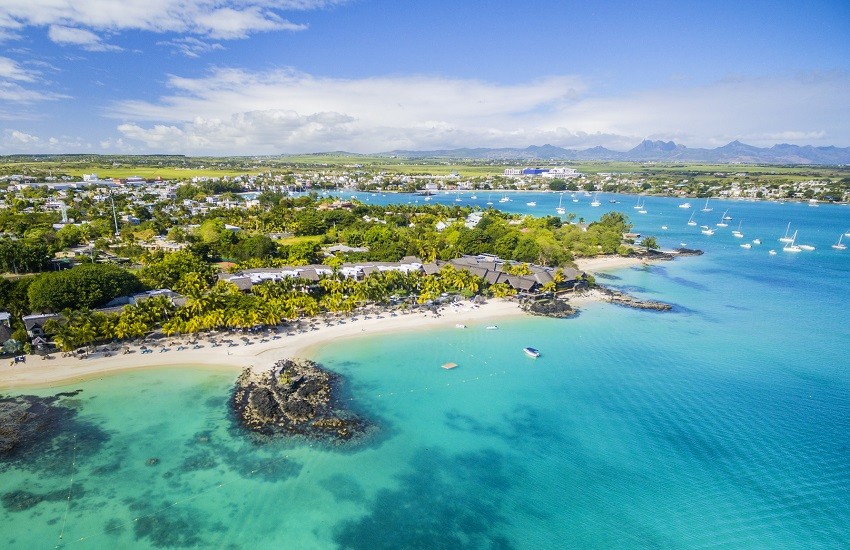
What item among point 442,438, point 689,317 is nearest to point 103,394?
point 442,438

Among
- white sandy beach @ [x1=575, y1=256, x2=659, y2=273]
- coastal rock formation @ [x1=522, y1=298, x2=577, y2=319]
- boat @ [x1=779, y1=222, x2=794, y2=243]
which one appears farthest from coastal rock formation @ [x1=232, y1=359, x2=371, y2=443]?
boat @ [x1=779, y1=222, x2=794, y2=243]

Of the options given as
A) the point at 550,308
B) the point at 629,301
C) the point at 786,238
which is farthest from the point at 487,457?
the point at 786,238

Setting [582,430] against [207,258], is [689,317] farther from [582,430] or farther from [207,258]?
[207,258]

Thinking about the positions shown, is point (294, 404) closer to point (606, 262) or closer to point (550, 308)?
point (550, 308)

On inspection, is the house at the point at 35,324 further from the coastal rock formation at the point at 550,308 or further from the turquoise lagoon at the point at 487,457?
the coastal rock formation at the point at 550,308

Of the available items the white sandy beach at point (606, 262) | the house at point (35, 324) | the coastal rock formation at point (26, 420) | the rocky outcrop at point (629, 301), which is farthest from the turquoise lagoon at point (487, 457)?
the white sandy beach at point (606, 262)

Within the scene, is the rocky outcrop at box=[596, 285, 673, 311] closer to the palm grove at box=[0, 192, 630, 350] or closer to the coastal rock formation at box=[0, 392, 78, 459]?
the palm grove at box=[0, 192, 630, 350]
